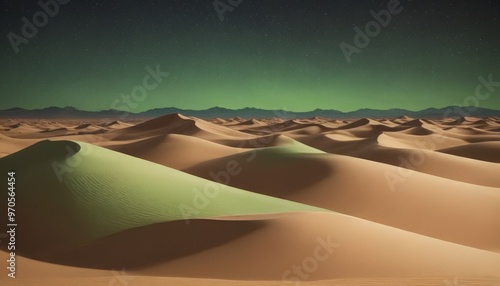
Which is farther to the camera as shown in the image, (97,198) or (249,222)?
(97,198)

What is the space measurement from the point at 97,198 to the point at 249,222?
4292 mm

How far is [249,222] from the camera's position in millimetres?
11086

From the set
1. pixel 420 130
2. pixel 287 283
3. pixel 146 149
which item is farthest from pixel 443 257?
pixel 420 130

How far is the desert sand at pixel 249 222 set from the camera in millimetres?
9391

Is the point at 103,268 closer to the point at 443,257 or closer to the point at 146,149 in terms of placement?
the point at 443,257

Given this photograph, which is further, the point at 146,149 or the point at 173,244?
the point at 146,149

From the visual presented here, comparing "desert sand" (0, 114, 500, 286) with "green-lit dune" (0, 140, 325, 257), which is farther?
"green-lit dune" (0, 140, 325, 257)

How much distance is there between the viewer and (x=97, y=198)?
44.7 feet

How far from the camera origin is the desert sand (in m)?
9.39

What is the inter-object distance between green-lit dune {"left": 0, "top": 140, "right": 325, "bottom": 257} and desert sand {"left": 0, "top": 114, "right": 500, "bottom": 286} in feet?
0.14

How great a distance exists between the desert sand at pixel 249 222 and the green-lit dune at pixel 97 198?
43 millimetres

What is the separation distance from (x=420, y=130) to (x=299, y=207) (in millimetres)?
38333

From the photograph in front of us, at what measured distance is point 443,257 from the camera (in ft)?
33.9

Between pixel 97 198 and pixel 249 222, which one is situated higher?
pixel 97 198
